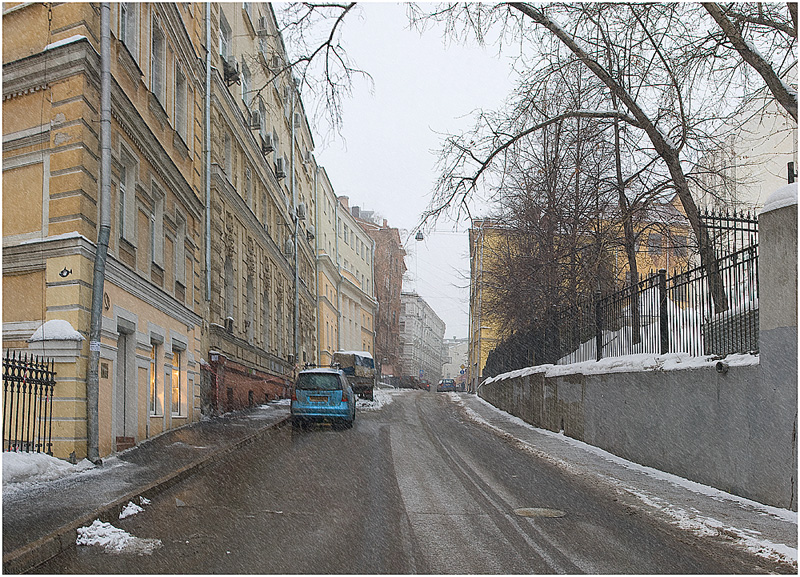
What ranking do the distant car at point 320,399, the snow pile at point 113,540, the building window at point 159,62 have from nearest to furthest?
the snow pile at point 113,540 < the building window at point 159,62 < the distant car at point 320,399

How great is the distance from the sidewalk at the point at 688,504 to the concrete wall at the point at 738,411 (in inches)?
8.7

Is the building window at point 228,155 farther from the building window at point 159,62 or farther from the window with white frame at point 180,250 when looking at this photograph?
the building window at point 159,62

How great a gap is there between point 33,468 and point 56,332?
2372 millimetres

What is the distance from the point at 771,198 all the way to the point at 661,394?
3.90 meters

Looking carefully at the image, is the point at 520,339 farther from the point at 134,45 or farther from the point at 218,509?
the point at 218,509

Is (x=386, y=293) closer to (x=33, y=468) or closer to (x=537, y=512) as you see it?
(x=33, y=468)

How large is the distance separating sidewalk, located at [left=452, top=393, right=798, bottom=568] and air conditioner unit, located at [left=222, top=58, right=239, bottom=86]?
53.4ft

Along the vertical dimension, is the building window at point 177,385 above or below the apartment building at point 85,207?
below

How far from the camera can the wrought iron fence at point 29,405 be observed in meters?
10.1

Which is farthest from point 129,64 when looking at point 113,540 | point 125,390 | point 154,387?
point 113,540

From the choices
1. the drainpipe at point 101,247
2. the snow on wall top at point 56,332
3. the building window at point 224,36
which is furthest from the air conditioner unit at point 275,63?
the building window at point 224,36

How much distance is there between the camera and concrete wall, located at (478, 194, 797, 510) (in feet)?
27.5

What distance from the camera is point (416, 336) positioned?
11200 centimetres

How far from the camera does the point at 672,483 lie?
10547 mm
